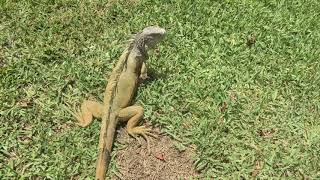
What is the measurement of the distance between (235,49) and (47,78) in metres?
2.54

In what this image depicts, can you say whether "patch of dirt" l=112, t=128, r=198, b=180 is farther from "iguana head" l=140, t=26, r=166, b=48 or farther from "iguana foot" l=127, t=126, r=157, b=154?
"iguana head" l=140, t=26, r=166, b=48

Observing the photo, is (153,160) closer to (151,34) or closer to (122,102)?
(122,102)

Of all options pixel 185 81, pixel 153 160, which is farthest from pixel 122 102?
pixel 185 81

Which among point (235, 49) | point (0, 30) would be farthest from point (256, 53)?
point (0, 30)

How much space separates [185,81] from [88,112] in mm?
1369

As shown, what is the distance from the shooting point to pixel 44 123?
18.0 ft

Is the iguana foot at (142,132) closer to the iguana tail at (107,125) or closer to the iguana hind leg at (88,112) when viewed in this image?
the iguana tail at (107,125)

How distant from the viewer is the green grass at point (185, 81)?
211 inches

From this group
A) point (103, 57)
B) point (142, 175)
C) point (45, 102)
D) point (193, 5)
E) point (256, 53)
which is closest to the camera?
point (142, 175)

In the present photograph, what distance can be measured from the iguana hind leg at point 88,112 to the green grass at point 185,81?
87 millimetres

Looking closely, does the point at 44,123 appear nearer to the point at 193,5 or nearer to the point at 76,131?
the point at 76,131

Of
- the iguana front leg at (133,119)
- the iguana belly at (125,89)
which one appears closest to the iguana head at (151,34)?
the iguana belly at (125,89)

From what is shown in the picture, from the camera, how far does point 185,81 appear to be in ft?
20.2

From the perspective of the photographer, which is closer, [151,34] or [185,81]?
[151,34]
